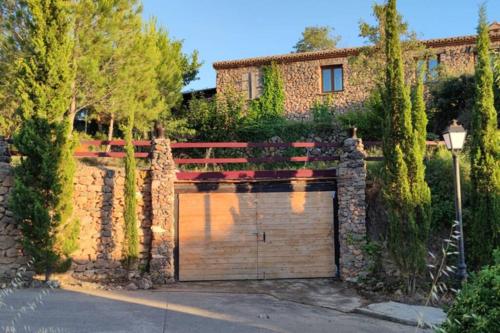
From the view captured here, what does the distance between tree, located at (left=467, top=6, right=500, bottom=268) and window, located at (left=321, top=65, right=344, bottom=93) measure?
10605mm

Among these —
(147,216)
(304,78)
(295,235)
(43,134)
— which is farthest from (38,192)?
(304,78)

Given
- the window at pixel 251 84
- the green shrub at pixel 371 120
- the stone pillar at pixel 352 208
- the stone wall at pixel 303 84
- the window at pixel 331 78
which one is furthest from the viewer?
the window at pixel 251 84

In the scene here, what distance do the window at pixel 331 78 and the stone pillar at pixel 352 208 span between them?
1069 cm

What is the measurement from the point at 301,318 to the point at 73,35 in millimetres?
10405

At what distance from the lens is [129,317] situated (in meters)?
6.77

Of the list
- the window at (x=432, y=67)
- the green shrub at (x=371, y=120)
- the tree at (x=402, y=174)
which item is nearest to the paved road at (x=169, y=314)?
the tree at (x=402, y=174)

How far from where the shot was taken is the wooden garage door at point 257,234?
10523 mm

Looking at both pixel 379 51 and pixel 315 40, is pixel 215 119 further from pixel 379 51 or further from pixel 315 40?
pixel 315 40

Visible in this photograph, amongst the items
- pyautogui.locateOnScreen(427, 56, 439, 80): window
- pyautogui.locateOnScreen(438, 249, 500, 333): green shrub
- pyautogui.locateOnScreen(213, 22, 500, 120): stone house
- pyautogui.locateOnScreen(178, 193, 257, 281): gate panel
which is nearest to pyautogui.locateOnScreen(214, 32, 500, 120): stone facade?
pyautogui.locateOnScreen(213, 22, 500, 120): stone house

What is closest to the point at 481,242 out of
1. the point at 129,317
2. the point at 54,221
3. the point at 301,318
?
the point at 301,318

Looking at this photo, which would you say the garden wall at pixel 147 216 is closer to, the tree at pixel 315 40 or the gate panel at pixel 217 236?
the gate panel at pixel 217 236

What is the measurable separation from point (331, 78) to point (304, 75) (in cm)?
135

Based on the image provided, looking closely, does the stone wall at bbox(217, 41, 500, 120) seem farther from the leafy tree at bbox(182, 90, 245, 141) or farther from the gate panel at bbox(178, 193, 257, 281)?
the gate panel at bbox(178, 193, 257, 281)

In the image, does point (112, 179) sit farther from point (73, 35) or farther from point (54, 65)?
point (73, 35)
